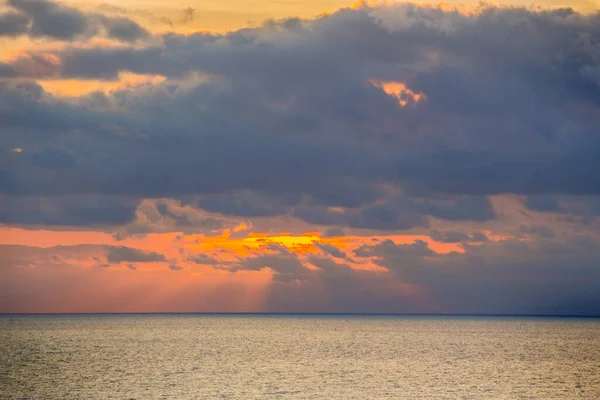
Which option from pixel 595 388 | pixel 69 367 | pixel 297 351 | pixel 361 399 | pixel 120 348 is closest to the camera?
pixel 361 399

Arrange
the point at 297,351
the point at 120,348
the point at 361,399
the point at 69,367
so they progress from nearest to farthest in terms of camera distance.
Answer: the point at 361,399
the point at 69,367
the point at 297,351
the point at 120,348

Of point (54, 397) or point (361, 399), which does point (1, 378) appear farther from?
point (361, 399)

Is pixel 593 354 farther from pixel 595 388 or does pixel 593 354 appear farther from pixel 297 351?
pixel 595 388

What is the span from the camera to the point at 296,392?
9456cm

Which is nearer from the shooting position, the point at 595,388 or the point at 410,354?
the point at 595,388

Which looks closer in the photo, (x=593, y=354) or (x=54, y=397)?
(x=54, y=397)

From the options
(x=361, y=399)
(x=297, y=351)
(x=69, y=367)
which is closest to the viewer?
(x=361, y=399)

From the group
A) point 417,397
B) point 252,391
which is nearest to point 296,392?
point 252,391

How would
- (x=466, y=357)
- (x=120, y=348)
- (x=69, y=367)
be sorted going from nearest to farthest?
(x=69, y=367) < (x=466, y=357) < (x=120, y=348)

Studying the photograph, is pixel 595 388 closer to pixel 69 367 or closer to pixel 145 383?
pixel 145 383

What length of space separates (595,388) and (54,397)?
219 feet

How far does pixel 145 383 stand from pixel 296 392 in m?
21.5

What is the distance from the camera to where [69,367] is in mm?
127688

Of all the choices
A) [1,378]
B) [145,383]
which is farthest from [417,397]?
[1,378]
